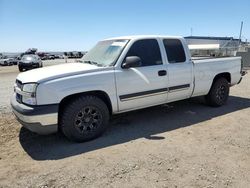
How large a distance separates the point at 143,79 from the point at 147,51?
2.15ft

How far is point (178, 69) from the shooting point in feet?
19.8

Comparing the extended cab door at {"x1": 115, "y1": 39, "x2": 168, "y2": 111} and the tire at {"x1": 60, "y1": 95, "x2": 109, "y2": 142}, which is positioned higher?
the extended cab door at {"x1": 115, "y1": 39, "x2": 168, "y2": 111}

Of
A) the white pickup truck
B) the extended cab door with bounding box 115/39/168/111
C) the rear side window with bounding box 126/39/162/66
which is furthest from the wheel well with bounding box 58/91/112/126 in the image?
the rear side window with bounding box 126/39/162/66

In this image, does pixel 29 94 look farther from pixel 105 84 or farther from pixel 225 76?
pixel 225 76

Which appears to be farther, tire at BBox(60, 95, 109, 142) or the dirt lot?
tire at BBox(60, 95, 109, 142)

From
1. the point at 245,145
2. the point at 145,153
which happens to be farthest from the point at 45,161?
the point at 245,145

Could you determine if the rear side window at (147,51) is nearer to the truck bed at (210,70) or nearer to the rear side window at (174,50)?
the rear side window at (174,50)

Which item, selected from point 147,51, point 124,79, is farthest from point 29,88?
point 147,51

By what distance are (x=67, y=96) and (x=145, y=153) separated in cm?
164

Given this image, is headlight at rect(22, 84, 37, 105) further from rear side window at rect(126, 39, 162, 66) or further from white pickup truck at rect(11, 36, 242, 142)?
rear side window at rect(126, 39, 162, 66)

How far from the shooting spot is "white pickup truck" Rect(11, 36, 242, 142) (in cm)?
450

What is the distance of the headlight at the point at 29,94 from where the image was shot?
4.41 metres

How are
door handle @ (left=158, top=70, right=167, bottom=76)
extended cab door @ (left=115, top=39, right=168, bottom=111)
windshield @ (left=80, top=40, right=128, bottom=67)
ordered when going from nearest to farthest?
extended cab door @ (left=115, top=39, right=168, bottom=111)
windshield @ (left=80, top=40, right=128, bottom=67)
door handle @ (left=158, top=70, right=167, bottom=76)

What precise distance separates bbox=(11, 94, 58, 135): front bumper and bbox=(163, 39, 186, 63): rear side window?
9.24ft
